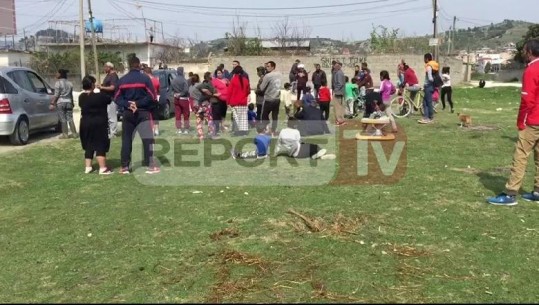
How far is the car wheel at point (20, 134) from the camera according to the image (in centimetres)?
1192

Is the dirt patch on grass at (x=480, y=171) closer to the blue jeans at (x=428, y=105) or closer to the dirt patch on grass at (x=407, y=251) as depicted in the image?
the dirt patch on grass at (x=407, y=251)

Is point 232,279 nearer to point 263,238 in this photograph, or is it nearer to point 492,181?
point 263,238

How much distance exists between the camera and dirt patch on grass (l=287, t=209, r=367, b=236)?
555 cm

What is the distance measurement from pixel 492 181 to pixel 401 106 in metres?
9.21

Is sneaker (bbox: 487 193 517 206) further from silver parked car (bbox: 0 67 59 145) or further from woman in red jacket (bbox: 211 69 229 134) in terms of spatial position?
silver parked car (bbox: 0 67 59 145)

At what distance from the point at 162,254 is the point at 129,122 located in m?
3.83

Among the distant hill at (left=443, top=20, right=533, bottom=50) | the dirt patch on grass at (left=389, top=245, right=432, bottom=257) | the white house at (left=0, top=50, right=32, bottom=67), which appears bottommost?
the dirt patch on grass at (left=389, top=245, right=432, bottom=257)

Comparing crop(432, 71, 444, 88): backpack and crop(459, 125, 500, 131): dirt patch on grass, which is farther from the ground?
crop(432, 71, 444, 88): backpack

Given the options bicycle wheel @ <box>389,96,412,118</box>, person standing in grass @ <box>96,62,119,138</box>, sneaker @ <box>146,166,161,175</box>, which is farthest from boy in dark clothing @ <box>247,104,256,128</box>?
sneaker @ <box>146,166,161,175</box>

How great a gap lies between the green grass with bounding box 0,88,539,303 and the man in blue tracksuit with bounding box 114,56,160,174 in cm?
72

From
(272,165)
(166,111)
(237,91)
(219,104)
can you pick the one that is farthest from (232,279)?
(166,111)

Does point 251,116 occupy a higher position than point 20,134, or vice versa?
point 251,116

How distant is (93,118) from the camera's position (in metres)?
8.31

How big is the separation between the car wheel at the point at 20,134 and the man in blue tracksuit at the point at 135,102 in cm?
469
